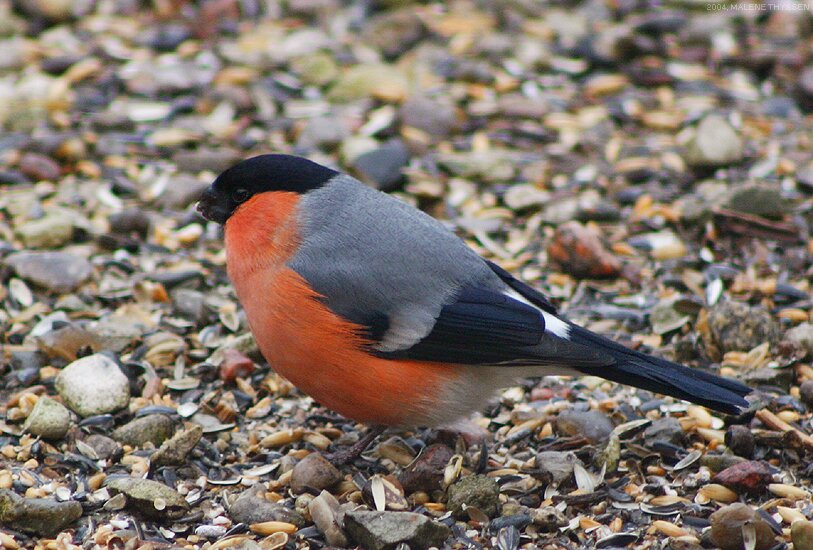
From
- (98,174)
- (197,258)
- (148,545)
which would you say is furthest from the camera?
(98,174)

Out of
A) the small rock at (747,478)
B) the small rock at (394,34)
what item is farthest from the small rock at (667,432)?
the small rock at (394,34)

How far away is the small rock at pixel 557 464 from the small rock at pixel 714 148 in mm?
2808

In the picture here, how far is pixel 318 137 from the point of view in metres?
6.75

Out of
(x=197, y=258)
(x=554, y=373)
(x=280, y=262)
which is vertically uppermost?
Result: (x=280, y=262)

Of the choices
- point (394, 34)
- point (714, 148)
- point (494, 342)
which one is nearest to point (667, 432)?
point (494, 342)

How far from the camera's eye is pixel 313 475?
4.16m

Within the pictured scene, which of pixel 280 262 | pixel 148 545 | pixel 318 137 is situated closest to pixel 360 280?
pixel 280 262

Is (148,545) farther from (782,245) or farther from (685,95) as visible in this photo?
(685,95)

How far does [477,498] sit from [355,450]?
2.16 feet

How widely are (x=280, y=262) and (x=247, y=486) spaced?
0.90m

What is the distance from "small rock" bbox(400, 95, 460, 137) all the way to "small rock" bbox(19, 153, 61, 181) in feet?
7.26

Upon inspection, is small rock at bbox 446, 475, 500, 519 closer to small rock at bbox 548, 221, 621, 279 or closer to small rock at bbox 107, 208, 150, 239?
small rock at bbox 548, 221, 621, 279

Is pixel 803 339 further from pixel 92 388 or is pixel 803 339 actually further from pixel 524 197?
pixel 92 388

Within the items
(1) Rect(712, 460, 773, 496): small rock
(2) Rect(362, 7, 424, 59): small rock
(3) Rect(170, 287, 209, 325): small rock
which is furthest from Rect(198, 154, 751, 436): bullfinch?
(2) Rect(362, 7, 424, 59): small rock
